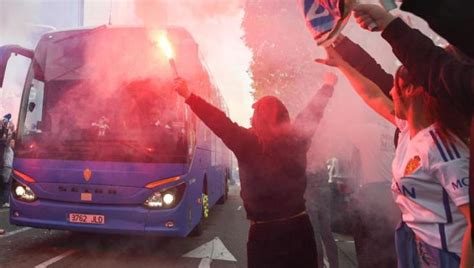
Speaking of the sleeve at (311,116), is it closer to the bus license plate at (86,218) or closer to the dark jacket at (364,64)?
the dark jacket at (364,64)

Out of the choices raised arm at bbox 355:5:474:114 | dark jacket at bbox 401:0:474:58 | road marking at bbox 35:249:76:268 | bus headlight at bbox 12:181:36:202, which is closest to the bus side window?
bus headlight at bbox 12:181:36:202

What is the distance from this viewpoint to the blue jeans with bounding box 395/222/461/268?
1437 millimetres

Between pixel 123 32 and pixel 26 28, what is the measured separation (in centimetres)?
484

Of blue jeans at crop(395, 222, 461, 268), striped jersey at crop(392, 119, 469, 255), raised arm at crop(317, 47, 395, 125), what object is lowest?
blue jeans at crop(395, 222, 461, 268)

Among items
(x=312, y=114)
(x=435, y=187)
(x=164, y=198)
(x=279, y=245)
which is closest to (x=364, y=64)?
(x=312, y=114)

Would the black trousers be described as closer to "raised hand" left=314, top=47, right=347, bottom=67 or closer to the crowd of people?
the crowd of people

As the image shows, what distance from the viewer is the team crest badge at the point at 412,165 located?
5.00 ft

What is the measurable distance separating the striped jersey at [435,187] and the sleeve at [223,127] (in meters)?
1.05

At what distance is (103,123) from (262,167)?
339 cm

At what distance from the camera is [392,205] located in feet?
10.7

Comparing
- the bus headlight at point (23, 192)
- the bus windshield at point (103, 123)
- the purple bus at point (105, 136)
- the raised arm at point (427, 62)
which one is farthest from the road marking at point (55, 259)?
the raised arm at point (427, 62)

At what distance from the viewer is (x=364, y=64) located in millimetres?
2256

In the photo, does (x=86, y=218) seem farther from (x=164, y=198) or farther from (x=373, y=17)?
(x=373, y=17)

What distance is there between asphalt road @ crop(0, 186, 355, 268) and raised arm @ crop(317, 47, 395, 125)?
3.80 metres
